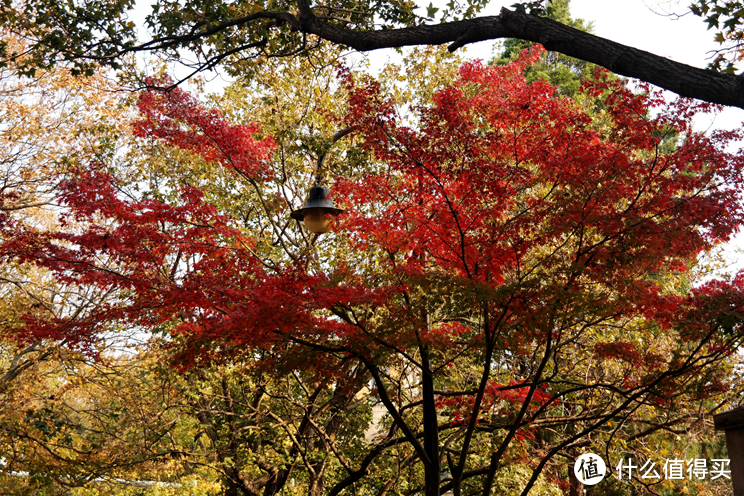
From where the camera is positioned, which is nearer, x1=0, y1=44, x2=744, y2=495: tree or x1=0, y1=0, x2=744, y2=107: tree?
x1=0, y1=0, x2=744, y2=107: tree

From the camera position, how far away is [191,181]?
1157 centimetres

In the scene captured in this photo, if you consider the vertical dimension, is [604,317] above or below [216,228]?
below

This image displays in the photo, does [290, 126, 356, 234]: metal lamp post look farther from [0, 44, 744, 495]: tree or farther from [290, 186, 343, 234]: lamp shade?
[0, 44, 744, 495]: tree

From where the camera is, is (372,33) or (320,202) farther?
(320,202)

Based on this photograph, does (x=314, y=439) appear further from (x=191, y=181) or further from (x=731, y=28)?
(x=731, y=28)

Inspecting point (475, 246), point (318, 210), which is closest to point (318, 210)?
point (318, 210)

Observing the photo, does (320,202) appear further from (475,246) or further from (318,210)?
(475,246)

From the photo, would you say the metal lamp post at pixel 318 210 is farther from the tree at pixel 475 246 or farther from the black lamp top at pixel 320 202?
the tree at pixel 475 246

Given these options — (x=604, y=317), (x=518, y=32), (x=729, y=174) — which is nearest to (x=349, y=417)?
(x=604, y=317)

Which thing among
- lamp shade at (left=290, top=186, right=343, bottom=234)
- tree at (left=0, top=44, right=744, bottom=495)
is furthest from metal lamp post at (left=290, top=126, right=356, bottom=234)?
tree at (left=0, top=44, right=744, bottom=495)

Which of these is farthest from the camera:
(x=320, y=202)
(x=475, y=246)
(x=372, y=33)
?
(x=475, y=246)

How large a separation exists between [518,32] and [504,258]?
2827mm

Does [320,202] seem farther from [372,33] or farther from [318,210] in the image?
[372,33]

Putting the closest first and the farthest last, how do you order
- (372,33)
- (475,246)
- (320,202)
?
1. (372,33)
2. (320,202)
3. (475,246)
